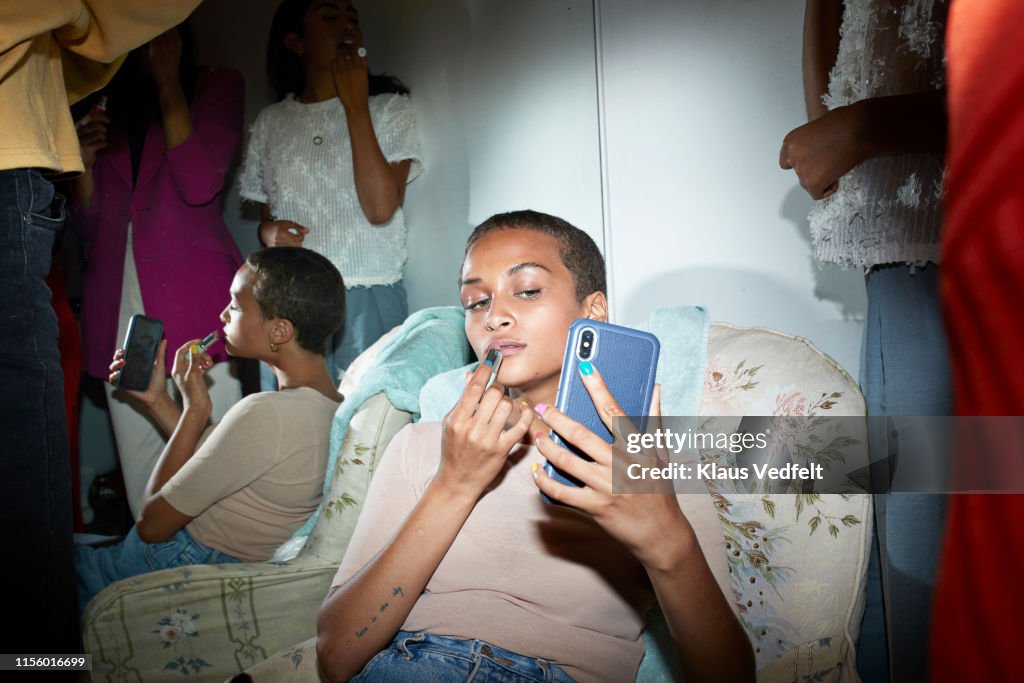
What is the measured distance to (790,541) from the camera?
88 cm

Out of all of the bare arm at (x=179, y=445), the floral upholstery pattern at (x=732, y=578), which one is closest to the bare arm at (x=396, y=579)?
the floral upholstery pattern at (x=732, y=578)

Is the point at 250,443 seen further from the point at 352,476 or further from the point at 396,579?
the point at 396,579

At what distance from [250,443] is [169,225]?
0.58m

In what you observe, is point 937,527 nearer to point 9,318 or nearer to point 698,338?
point 698,338

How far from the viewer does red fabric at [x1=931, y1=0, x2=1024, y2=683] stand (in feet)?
0.66

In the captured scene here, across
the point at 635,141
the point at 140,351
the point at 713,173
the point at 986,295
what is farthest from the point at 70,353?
the point at 986,295

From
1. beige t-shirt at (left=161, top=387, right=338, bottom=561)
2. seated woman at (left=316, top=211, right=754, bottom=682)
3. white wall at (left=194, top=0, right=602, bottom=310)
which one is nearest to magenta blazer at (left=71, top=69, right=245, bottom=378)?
white wall at (left=194, top=0, right=602, bottom=310)

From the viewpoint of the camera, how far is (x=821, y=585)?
0.86m

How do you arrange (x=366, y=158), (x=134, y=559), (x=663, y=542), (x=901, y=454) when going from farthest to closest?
(x=366, y=158) → (x=134, y=559) → (x=901, y=454) → (x=663, y=542)

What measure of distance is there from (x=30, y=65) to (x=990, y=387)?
3.40ft

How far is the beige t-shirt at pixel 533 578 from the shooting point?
2.68 feet

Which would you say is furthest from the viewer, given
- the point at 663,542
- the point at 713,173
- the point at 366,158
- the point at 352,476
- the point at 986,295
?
the point at 366,158

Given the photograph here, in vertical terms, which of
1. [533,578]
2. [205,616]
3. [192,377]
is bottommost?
[205,616]

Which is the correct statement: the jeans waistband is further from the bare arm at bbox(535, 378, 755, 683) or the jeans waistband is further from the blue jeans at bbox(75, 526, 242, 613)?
the blue jeans at bbox(75, 526, 242, 613)
